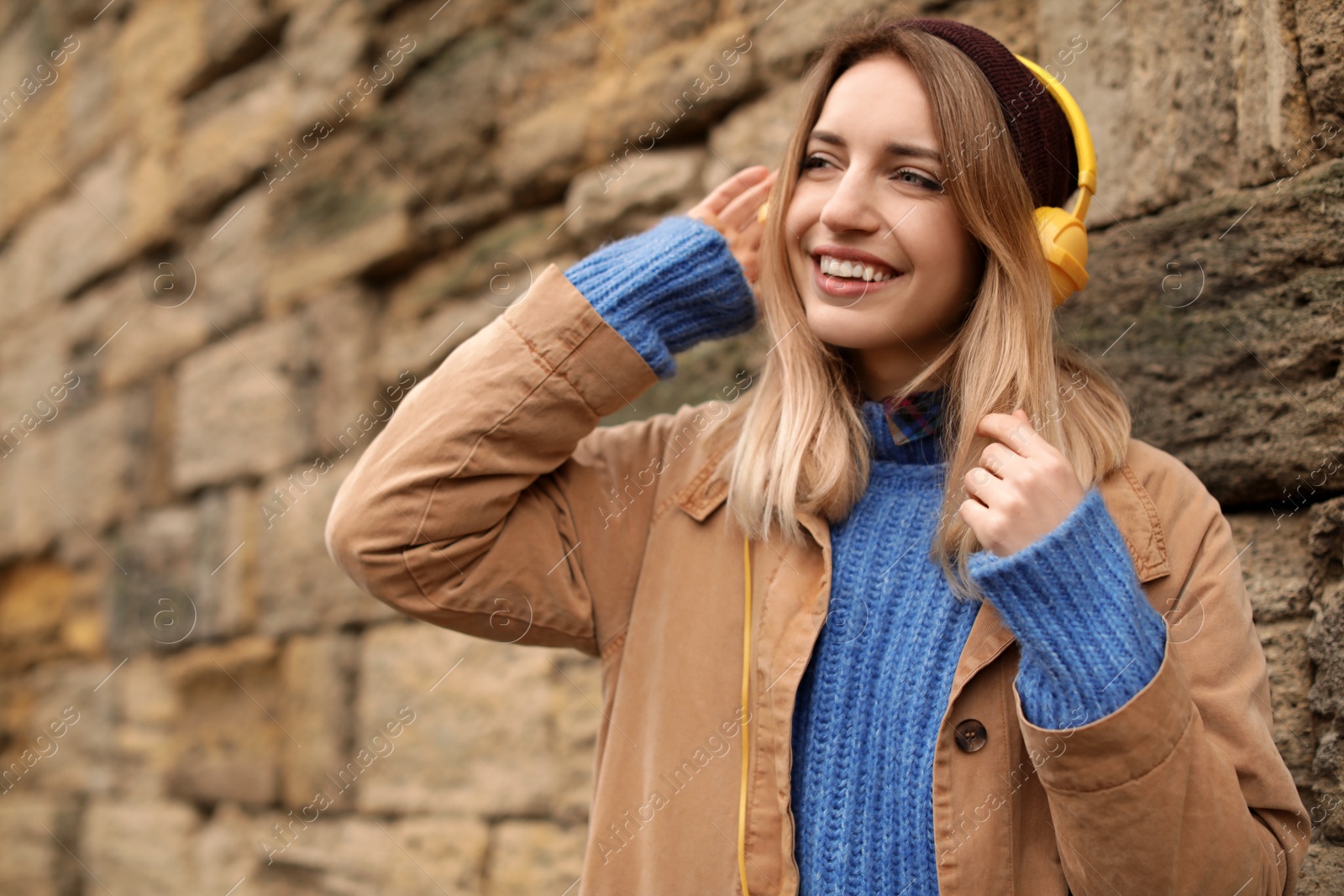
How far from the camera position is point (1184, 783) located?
1.11m

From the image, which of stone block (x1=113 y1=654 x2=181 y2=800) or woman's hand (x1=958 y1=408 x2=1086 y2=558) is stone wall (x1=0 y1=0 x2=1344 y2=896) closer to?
stone block (x1=113 y1=654 x2=181 y2=800)

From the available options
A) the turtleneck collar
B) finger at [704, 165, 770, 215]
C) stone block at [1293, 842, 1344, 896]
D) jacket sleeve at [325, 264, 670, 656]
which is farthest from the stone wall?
jacket sleeve at [325, 264, 670, 656]

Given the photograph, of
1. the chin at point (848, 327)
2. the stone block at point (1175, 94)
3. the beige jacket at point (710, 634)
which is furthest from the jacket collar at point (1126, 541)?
the stone block at point (1175, 94)

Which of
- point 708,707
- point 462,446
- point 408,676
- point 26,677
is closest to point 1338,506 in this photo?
point 708,707

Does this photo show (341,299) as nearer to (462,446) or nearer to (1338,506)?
(462,446)

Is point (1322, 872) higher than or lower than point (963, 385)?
lower

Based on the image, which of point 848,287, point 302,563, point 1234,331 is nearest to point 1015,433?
point 848,287

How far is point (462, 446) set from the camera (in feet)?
4.90

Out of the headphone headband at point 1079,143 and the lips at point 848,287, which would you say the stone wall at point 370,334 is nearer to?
the headphone headband at point 1079,143

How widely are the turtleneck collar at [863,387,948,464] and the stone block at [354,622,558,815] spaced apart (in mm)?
1305

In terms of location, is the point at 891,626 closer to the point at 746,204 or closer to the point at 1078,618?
the point at 1078,618

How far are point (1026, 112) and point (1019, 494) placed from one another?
0.55m

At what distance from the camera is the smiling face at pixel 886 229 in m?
1.42

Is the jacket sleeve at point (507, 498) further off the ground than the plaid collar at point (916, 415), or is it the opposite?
the jacket sleeve at point (507, 498)
